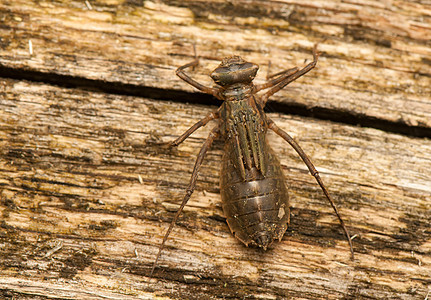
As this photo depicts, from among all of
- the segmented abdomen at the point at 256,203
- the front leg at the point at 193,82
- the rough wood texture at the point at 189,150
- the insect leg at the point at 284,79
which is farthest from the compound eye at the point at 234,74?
the segmented abdomen at the point at 256,203

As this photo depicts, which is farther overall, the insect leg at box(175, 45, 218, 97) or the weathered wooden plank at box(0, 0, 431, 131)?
the weathered wooden plank at box(0, 0, 431, 131)

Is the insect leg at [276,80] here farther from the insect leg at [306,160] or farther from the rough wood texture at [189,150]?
the insect leg at [306,160]

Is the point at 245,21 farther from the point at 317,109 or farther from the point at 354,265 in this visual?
the point at 354,265

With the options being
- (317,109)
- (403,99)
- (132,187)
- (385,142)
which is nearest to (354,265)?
(385,142)

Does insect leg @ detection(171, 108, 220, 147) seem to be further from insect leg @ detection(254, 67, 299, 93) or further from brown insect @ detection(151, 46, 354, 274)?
insect leg @ detection(254, 67, 299, 93)

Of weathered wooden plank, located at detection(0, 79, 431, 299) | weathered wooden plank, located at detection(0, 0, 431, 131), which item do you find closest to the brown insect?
weathered wooden plank, located at detection(0, 79, 431, 299)

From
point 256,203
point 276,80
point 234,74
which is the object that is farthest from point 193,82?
point 256,203

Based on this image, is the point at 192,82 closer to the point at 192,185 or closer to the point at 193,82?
the point at 193,82
